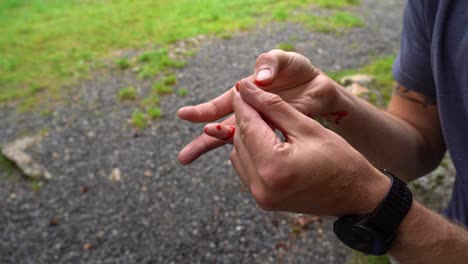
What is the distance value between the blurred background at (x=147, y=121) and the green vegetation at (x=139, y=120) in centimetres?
2

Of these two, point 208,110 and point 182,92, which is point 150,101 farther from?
point 208,110

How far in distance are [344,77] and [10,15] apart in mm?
7308

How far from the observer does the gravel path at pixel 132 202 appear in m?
2.94

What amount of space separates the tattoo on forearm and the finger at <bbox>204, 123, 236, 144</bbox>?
42.3 inches

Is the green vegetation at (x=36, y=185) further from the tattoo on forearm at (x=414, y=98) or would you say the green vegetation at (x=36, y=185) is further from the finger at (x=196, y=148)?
the tattoo on forearm at (x=414, y=98)

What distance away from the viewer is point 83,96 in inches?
199

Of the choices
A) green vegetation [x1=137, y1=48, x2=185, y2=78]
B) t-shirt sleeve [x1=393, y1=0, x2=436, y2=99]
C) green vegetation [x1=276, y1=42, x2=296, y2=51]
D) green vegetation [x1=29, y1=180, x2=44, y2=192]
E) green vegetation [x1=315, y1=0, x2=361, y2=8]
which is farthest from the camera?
green vegetation [x1=315, y1=0, x2=361, y2=8]

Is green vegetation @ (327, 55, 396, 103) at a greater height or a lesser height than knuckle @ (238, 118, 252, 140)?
lesser

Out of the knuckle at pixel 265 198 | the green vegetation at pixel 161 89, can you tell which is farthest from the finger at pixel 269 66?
the green vegetation at pixel 161 89

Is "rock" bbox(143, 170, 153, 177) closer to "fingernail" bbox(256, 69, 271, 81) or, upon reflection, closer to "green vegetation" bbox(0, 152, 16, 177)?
"green vegetation" bbox(0, 152, 16, 177)

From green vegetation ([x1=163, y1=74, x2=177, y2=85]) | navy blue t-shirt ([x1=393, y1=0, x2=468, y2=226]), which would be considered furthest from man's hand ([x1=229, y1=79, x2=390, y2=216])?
green vegetation ([x1=163, y1=74, x2=177, y2=85])

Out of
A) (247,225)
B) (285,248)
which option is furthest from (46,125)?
(285,248)

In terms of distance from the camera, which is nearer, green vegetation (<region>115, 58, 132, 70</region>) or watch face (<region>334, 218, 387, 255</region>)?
watch face (<region>334, 218, 387, 255</region>)

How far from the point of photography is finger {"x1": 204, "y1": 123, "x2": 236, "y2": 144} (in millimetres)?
1493
